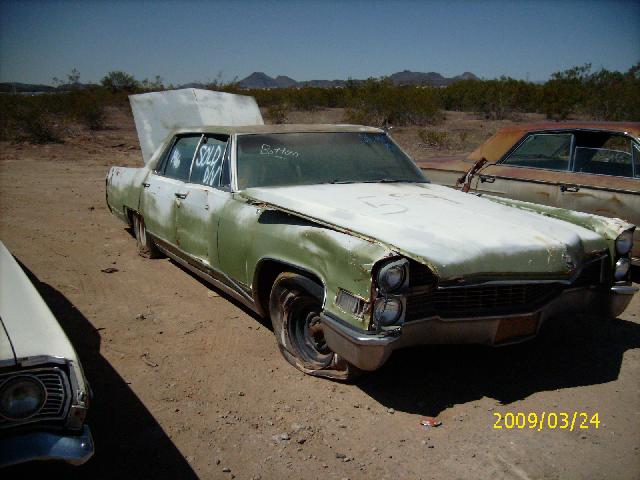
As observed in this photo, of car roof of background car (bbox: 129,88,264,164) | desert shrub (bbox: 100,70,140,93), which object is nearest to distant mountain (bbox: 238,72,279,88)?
desert shrub (bbox: 100,70,140,93)

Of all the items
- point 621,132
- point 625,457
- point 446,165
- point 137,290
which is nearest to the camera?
point 625,457

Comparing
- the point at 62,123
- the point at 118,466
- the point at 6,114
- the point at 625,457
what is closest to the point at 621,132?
the point at 625,457

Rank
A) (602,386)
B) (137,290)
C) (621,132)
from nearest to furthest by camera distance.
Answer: (602,386), (137,290), (621,132)

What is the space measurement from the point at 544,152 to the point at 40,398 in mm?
5577

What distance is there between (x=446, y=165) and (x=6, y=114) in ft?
47.3

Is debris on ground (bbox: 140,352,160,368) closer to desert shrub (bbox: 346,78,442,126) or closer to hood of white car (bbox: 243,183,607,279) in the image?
hood of white car (bbox: 243,183,607,279)

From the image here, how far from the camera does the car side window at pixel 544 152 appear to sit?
5781mm

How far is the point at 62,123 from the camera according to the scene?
1986cm

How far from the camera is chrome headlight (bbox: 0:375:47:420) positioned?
197 centimetres

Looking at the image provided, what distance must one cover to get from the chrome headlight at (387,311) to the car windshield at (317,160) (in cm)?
152

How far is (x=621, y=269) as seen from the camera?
3555 millimetres

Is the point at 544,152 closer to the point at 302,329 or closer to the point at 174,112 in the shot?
the point at 302,329

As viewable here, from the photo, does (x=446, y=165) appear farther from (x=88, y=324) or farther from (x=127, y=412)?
(x=127, y=412)
